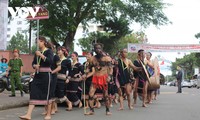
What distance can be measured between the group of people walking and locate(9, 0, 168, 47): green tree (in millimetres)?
13902

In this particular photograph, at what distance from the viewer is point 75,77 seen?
11953 mm

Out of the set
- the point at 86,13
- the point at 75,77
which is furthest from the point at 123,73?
the point at 86,13

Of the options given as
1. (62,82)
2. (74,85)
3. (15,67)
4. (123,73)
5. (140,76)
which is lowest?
(74,85)

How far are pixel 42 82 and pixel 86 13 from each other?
21.2 metres

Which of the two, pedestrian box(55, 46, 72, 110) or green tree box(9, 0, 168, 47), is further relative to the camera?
green tree box(9, 0, 168, 47)

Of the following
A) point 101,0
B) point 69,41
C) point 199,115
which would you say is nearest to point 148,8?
point 101,0

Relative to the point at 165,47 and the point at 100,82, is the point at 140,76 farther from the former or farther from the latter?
the point at 165,47

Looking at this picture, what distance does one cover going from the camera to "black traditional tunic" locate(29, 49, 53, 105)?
8977 millimetres

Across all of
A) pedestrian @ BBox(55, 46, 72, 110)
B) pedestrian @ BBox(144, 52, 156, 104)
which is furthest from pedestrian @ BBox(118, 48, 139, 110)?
pedestrian @ BBox(144, 52, 156, 104)

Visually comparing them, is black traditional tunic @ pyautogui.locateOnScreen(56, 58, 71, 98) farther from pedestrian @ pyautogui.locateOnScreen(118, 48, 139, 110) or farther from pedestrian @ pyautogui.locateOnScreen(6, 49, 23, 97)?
pedestrian @ pyautogui.locateOnScreen(6, 49, 23, 97)

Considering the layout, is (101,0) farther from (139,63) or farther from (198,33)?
(198,33)

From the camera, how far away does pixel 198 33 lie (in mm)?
65938

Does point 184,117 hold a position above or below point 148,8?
below

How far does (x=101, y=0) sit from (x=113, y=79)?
1659 centimetres
